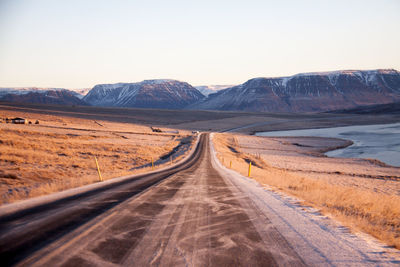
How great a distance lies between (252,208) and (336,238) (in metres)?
2.60

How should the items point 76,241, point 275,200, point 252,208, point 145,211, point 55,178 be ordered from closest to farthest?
1. point 76,241
2. point 145,211
3. point 252,208
4. point 275,200
5. point 55,178

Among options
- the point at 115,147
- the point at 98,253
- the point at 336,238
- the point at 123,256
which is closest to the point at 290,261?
the point at 336,238

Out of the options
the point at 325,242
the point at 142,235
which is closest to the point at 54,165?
the point at 142,235

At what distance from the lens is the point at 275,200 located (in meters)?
8.97

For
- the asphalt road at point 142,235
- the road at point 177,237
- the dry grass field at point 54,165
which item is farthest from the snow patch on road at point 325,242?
the dry grass field at point 54,165

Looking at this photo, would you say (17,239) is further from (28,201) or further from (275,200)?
(275,200)

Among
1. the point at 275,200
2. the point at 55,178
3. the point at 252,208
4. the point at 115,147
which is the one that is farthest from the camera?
the point at 115,147

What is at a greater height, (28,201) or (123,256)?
(123,256)

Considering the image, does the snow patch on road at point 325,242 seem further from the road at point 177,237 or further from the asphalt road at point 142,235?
the asphalt road at point 142,235

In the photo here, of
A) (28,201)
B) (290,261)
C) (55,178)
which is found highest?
(290,261)

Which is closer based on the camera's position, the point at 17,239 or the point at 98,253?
the point at 98,253

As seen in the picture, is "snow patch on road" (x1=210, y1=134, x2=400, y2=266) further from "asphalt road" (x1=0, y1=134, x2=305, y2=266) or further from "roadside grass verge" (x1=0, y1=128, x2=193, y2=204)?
"roadside grass verge" (x1=0, y1=128, x2=193, y2=204)

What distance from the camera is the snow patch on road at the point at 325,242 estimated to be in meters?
4.29

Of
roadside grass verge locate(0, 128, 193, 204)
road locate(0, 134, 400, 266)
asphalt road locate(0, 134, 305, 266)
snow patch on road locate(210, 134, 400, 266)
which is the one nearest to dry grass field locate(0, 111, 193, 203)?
roadside grass verge locate(0, 128, 193, 204)
